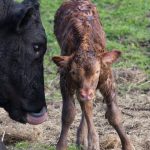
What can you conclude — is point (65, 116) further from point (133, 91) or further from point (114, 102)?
point (133, 91)

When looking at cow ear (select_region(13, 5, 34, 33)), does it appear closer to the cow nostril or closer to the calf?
the calf

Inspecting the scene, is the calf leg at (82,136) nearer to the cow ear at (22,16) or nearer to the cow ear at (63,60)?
the cow ear at (63,60)

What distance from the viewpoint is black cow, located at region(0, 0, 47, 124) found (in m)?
7.81

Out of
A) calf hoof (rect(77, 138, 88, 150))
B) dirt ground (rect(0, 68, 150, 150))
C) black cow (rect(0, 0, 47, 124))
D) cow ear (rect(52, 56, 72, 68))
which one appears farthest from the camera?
dirt ground (rect(0, 68, 150, 150))

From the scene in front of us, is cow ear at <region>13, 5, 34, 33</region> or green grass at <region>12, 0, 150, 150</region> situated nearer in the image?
cow ear at <region>13, 5, 34, 33</region>

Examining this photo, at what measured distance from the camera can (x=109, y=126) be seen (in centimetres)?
992

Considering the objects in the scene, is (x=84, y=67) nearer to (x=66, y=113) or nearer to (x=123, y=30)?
(x=66, y=113)

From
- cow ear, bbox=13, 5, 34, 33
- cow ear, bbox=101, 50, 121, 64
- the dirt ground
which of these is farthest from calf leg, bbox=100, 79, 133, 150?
cow ear, bbox=13, 5, 34, 33

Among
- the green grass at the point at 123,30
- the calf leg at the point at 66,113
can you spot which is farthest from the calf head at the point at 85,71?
the green grass at the point at 123,30

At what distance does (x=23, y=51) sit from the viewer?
312 inches

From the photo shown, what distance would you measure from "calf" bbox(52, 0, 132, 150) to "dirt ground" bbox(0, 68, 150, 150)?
532mm

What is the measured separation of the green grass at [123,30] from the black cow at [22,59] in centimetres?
305

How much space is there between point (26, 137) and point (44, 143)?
0.24 metres

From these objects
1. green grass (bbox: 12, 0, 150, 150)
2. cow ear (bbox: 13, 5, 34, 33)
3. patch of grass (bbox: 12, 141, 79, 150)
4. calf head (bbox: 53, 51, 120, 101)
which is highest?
cow ear (bbox: 13, 5, 34, 33)
